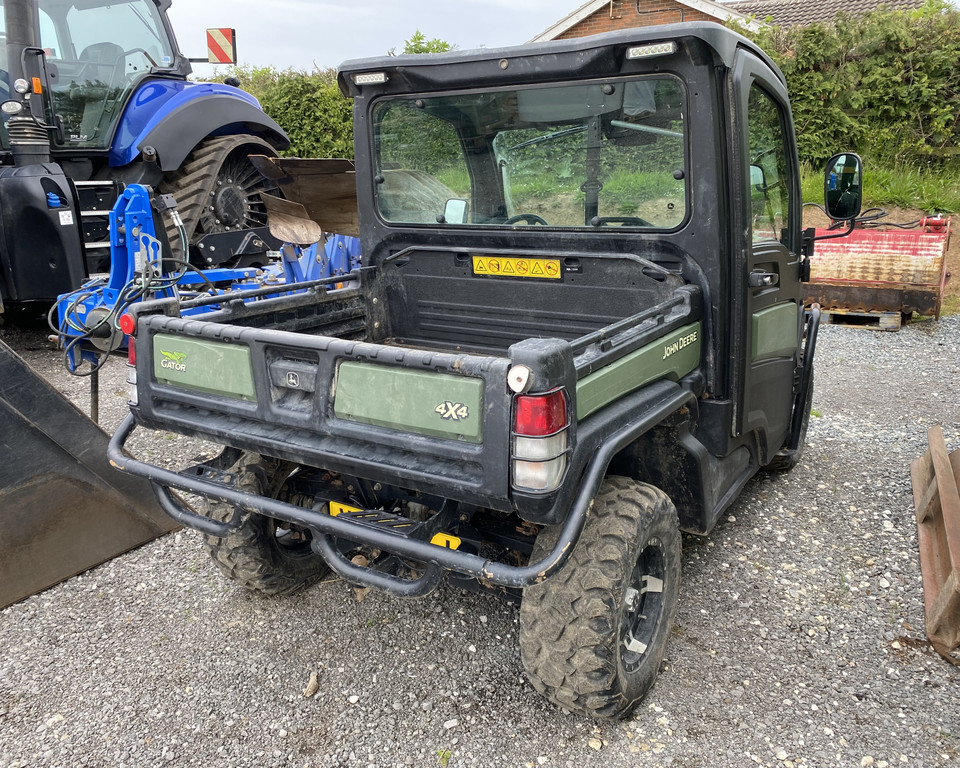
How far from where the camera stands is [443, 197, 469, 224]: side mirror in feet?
11.2

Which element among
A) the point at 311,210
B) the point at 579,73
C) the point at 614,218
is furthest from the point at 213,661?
the point at 311,210

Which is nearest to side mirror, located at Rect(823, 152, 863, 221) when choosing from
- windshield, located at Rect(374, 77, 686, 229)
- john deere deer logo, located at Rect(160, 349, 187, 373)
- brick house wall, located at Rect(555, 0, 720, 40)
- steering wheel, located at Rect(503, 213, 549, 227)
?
windshield, located at Rect(374, 77, 686, 229)

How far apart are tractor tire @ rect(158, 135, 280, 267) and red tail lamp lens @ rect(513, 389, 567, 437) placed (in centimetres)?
505

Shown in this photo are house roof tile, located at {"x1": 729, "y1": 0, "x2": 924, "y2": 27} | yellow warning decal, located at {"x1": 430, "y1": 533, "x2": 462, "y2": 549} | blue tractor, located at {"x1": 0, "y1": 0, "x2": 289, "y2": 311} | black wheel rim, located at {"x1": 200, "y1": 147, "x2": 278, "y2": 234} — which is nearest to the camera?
yellow warning decal, located at {"x1": 430, "y1": 533, "x2": 462, "y2": 549}

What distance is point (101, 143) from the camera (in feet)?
21.9

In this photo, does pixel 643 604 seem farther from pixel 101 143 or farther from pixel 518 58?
pixel 101 143

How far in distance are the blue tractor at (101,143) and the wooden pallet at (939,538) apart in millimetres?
5080

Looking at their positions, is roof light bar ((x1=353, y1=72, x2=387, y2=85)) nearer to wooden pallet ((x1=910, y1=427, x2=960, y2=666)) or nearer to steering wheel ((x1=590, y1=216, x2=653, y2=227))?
steering wheel ((x1=590, y1=216, x2=653, y2=227))

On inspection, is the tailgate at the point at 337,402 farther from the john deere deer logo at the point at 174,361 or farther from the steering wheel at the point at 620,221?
the steering wheel at the point at 620,221

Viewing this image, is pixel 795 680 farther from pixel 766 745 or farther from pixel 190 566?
pixel 190 566

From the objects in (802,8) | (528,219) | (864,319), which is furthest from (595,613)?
(802,8)

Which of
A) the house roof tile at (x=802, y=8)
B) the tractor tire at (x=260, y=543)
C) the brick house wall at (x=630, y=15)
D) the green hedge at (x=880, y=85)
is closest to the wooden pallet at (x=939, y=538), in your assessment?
the tractor tire at (x=260, y=543)

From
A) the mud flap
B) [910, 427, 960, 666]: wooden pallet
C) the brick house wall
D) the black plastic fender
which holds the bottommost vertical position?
[910, 427, 960, 666]: wooden pallet

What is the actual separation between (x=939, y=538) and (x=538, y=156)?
2474 mm
